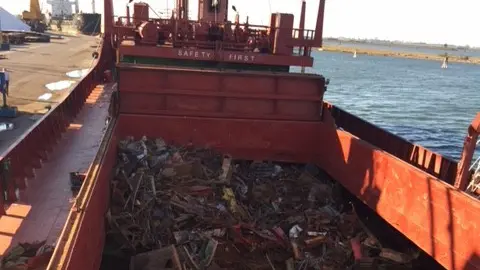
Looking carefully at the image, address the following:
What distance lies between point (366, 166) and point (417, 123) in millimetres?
21606

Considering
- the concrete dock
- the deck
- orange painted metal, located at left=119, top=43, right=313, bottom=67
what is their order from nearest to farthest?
the deck → orange painted metal, located at left=119, top=43, right=313, bottom=67 → the concrete dock

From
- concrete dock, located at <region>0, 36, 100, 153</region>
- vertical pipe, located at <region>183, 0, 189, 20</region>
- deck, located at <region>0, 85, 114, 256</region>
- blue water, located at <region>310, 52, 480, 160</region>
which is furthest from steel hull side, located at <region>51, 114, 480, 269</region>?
blue water, located at <region>310, 52, 480, 160</region>

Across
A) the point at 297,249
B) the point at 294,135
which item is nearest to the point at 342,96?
the point at 294,135

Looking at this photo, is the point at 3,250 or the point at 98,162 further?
the point at 98,162

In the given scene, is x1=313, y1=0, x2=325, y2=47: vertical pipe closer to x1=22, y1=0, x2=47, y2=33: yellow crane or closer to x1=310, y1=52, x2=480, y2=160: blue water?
x1=310, y1=52, x2=480, y2=160: blue water

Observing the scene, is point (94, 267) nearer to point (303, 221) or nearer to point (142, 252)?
point (142, 252)

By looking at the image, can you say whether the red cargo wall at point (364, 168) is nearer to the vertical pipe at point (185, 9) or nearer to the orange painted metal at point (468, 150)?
the orange painted metal at point (468, 150)

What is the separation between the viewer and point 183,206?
717cm

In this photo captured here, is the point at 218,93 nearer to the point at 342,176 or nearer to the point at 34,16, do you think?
the point at 342,176

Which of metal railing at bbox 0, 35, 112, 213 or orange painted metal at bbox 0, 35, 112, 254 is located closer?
orange painted metal at bbox 0, 35, 112, 254

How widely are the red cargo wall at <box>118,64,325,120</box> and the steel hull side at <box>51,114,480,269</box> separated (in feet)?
0.73

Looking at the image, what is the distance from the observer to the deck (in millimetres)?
5023

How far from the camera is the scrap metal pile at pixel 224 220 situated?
643cm

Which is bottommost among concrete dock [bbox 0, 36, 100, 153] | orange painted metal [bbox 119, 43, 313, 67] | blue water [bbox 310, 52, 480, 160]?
blue water [bbox 310, 52, 480, 160]
